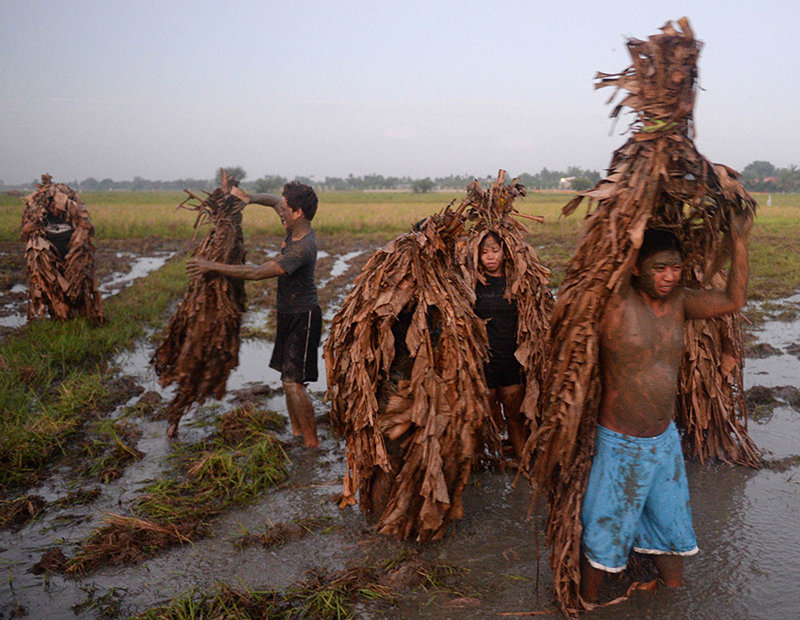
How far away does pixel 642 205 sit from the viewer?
8.11ft

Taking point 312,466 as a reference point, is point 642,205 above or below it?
above

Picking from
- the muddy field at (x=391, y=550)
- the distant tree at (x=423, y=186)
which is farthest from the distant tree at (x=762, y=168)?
the muddy field at (x=391, y=550)

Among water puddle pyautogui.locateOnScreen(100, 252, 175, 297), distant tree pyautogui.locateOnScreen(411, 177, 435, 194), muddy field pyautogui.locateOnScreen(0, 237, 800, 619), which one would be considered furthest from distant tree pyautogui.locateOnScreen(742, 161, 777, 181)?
muddy field pyautogui.locateOnScreen(0, 237, 800, 619)

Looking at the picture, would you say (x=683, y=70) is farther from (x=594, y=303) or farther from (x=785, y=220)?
(x=785, y=220)

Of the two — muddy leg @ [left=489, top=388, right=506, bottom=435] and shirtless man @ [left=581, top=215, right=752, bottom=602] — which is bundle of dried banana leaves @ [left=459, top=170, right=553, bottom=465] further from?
shirtless man @ [left=581, top=215, right=752, bottom=602]

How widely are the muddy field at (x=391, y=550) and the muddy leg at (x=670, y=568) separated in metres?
0.07

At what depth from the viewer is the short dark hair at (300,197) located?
455 cm

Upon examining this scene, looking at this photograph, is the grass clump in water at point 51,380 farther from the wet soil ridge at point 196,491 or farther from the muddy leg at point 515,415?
the muddy leg at point 515,415

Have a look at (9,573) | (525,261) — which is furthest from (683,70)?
(9,573)

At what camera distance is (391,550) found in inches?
134

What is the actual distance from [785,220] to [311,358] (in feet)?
80.3

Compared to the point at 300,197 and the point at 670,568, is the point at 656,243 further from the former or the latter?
the point at 300,197

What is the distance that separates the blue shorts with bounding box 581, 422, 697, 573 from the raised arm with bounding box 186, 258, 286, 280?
8.07 ft

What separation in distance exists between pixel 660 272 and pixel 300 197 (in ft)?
8.75
